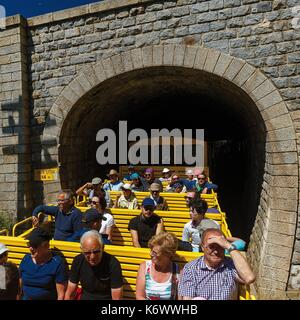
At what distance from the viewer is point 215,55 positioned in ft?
19.9

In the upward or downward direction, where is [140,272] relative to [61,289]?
upward

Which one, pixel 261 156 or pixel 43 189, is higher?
pixel 261 156

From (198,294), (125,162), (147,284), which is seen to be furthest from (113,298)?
(125,162)

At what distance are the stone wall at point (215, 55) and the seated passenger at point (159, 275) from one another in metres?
3.56

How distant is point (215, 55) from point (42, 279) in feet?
17.8

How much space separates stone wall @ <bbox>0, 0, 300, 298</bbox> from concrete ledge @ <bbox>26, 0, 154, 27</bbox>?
0.08 feet

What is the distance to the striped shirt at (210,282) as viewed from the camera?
8.51ft

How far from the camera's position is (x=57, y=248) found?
3.69 meters

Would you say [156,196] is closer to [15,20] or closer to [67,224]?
[67,224]

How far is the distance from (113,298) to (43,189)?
548 centimetres

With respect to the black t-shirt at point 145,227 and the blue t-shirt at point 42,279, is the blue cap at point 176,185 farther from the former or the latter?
the blue t-shirt at point 42,279

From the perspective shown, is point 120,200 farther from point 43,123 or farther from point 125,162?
point 125,162

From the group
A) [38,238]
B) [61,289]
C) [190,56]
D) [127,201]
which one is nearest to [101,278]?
[61,289]

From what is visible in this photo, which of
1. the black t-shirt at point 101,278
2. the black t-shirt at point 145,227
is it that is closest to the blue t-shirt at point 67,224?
the black t-shirt at point 145,227
